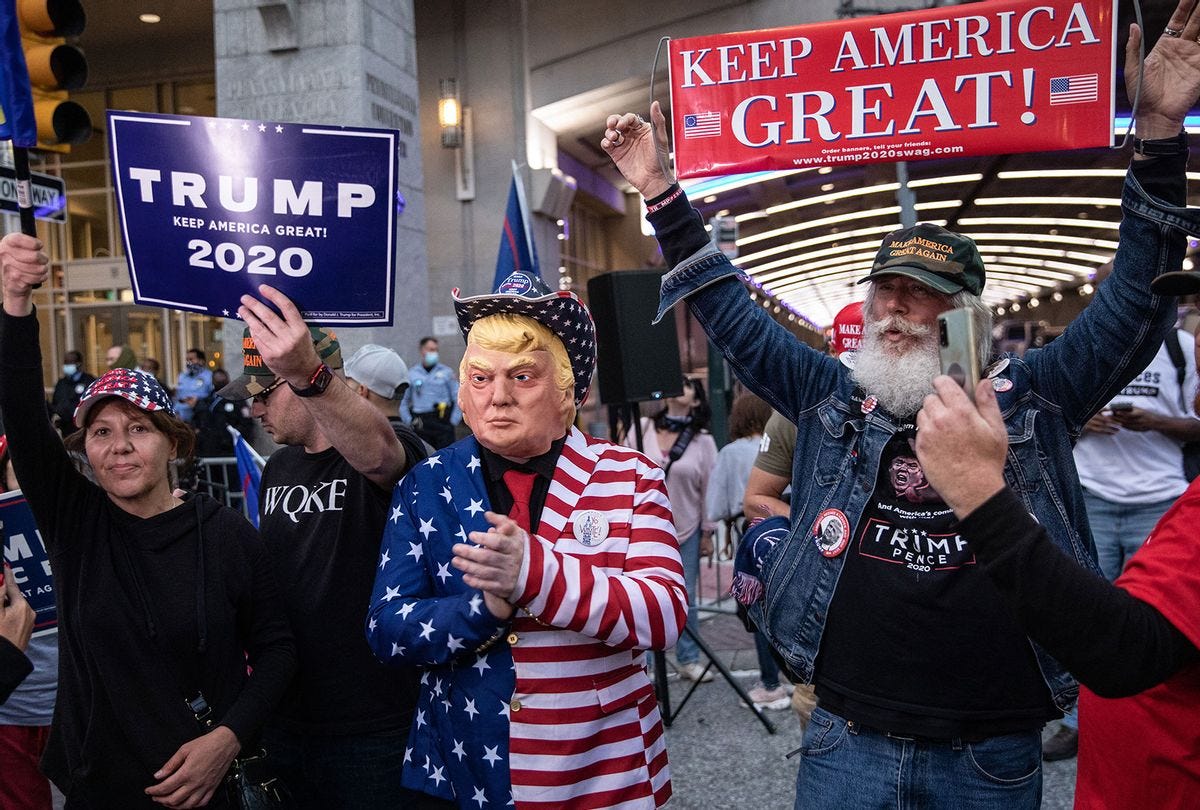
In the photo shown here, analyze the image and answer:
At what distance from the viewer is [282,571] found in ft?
9.40

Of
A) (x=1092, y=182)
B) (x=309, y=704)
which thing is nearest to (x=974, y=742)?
(x=309, y=704)

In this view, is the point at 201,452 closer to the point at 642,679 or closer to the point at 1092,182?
the point at 642,679

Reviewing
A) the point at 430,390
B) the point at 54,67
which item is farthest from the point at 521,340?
the point at 430,390

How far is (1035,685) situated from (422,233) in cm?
1000

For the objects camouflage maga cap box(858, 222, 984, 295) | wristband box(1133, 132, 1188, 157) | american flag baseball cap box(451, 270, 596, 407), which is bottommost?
american flag baseball cap box(451, 270, 596, 407)

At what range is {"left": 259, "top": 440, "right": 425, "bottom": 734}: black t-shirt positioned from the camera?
9.02 feet

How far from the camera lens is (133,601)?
96.8 inches

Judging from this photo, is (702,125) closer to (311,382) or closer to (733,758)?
(311,382)

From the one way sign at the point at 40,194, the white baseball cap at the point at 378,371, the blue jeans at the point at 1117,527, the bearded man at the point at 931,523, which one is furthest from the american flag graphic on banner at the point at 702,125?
the one way sign at the point at 40,194

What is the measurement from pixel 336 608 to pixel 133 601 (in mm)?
545

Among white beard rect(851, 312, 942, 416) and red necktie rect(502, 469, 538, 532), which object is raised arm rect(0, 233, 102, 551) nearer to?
red necktie rect(502, 469, 538, 532)

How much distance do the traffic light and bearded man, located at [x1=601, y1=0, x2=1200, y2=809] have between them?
2.66 m

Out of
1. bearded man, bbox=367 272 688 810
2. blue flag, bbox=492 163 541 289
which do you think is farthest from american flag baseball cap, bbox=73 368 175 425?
blue flag, bbox=492 163 541 289

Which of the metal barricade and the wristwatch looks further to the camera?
the metal barricade
